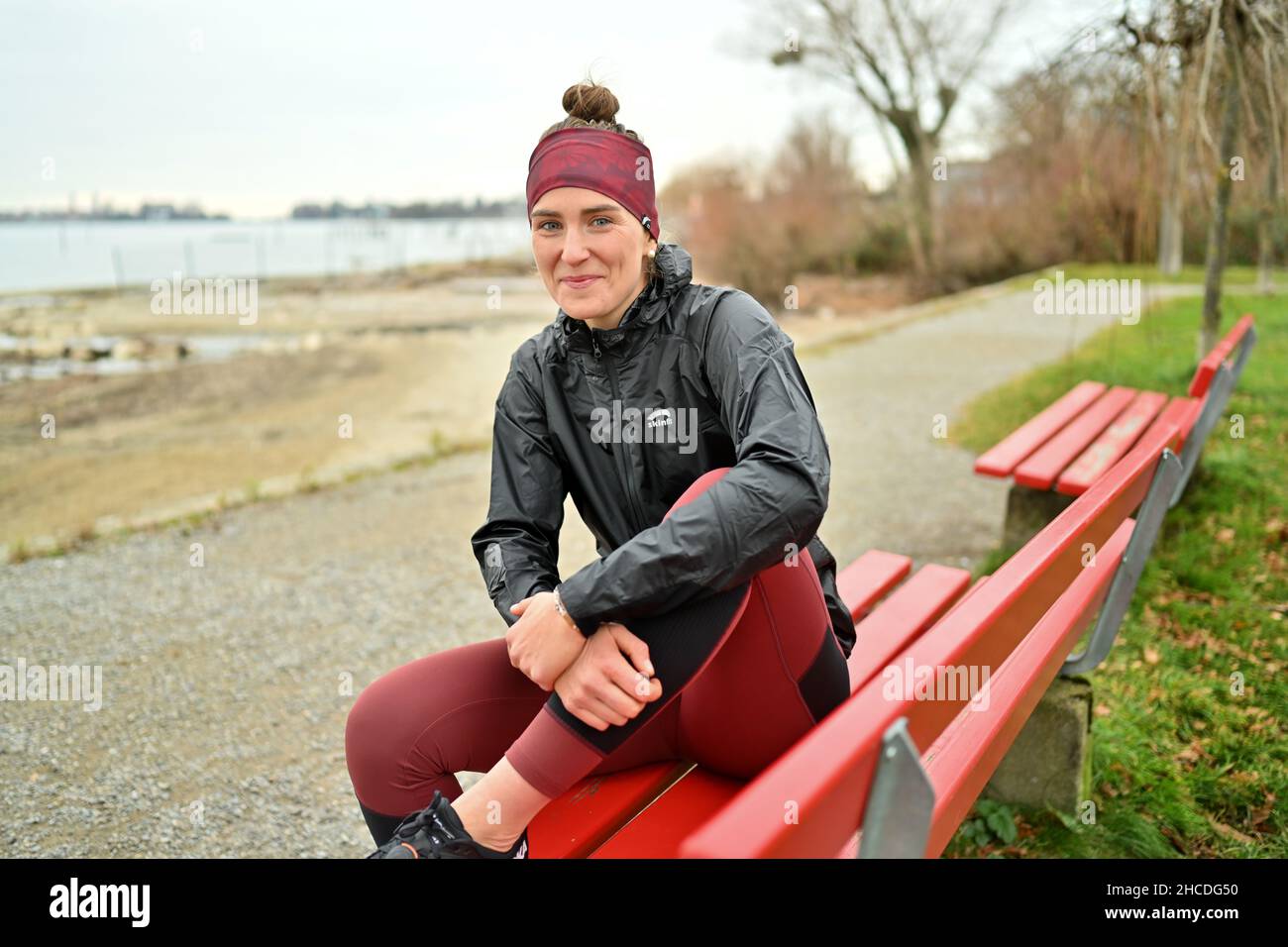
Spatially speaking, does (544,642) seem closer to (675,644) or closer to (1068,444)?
(675,644)

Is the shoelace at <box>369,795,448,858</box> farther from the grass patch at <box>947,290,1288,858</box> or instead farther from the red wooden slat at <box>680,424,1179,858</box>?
the grass patch at <box>947,290,1288,858</box>

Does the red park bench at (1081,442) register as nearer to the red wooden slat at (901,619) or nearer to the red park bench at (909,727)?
the red park bench at (909,727)

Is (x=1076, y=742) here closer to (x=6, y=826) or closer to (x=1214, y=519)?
(x=1214, y=519)

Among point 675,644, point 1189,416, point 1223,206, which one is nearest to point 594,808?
point 675,644

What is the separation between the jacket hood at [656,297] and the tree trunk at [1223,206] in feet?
10.4

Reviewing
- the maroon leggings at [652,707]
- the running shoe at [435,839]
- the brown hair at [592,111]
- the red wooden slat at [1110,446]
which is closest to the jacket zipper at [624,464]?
the brown hair at [592,111]

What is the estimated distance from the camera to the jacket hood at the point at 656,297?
2150 mm

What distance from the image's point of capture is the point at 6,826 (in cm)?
291

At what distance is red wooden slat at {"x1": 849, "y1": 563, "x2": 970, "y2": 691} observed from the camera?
2.39m

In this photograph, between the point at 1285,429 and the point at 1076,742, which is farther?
the point at 1285,429
